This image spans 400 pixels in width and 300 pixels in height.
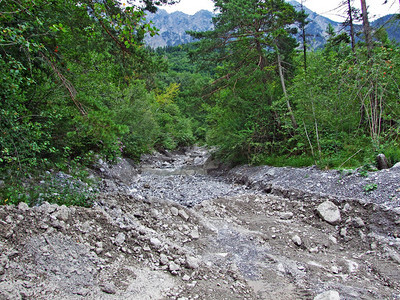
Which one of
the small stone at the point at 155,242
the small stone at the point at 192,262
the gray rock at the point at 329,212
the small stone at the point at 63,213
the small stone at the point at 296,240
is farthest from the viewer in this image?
the gray rock at the point at 329,212

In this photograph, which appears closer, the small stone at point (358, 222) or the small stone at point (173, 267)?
the small stone at point (173, 267)

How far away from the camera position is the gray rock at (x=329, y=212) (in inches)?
219

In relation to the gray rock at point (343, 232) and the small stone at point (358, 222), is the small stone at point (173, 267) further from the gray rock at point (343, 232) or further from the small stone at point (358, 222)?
the small stone at point (358, 222)

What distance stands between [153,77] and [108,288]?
1012 centimetres

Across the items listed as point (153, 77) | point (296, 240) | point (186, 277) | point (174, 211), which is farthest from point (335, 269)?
point (153, 77)

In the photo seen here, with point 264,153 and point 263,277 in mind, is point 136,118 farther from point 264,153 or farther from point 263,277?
point 263,277

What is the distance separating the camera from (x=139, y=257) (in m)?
3.59

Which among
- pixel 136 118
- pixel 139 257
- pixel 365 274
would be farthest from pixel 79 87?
pixel 136 118

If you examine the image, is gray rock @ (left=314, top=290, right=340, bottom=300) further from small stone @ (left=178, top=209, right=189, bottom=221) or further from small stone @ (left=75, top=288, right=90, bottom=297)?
small stone @ (left=178, top=209, right=189, bottom=221)

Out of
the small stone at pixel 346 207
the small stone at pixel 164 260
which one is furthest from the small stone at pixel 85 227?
the small stone at pixel 346 207

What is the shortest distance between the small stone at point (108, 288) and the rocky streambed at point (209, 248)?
0.03 ft

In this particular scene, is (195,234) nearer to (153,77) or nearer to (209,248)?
(209,248)

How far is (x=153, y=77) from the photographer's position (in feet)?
37.0

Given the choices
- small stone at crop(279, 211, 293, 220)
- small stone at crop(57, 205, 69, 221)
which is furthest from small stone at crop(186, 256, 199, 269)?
small stone at crop(279, 211, 293, 220)
